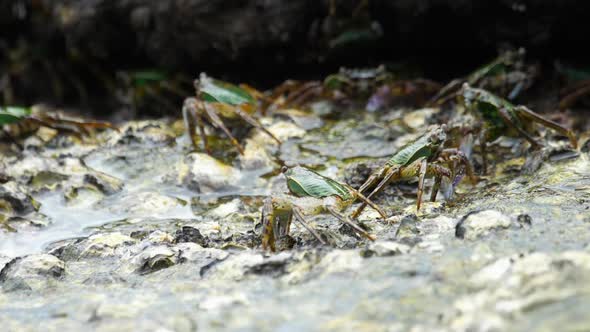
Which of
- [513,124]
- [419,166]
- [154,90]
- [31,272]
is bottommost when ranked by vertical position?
[31,272]

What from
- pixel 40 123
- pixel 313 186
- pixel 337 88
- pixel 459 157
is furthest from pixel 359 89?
pixel 313 186

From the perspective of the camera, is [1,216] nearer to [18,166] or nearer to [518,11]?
[18,166]

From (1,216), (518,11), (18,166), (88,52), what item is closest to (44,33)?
(88,52)

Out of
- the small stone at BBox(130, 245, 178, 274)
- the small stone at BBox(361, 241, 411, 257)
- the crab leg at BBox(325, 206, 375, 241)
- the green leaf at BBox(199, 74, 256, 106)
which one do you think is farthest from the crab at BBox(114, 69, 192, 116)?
the small stone at BBox(361, 241, 411, 257)

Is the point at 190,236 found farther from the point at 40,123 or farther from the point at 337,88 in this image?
the point at 337,88

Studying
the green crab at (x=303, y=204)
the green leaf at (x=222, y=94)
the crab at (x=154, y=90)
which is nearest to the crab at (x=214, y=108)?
the green leaf at (x=222, y=94)

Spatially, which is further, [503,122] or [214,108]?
[214,108]

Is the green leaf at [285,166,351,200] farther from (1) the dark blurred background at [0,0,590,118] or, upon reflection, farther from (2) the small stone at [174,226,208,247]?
(1) the dark blurred background at [0,0,590,118]
